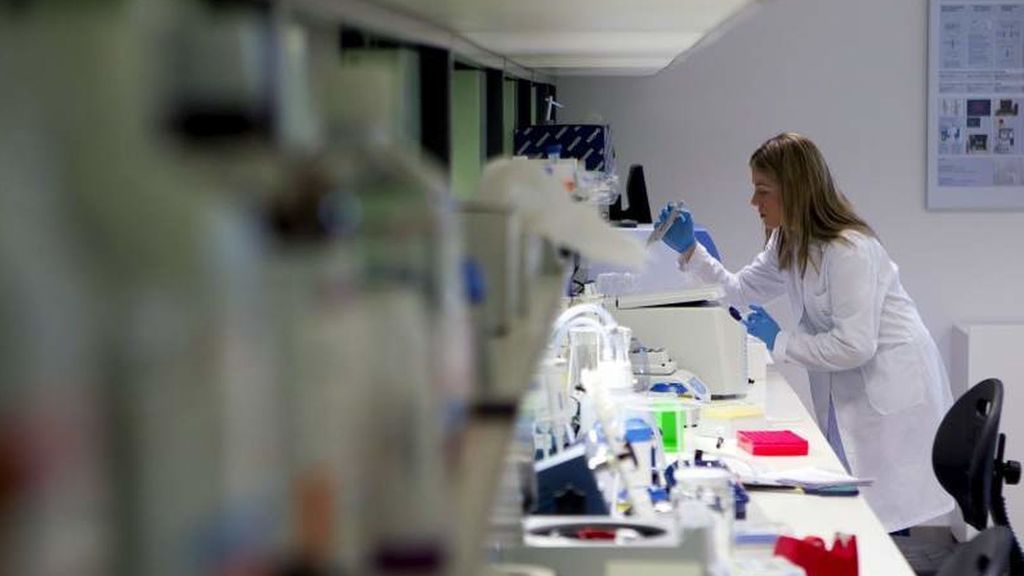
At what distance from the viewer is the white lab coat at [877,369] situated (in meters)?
3.94

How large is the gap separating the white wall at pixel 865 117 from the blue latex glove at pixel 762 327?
116cm

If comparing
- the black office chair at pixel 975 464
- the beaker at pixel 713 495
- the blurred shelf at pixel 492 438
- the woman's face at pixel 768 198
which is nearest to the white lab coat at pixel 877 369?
the woman's face at pixel 768 198

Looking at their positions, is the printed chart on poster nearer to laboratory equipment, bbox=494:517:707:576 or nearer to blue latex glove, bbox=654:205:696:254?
blue latex glove, bbox=654:205:696:254

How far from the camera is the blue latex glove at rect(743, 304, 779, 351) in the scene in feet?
14.5

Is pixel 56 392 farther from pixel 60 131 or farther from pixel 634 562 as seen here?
pixel 634 562

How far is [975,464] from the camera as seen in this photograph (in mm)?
3061

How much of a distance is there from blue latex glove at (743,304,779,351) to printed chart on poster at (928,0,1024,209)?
134 centimetres

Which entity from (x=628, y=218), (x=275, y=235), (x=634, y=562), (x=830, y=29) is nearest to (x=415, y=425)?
(x=275, y=235)

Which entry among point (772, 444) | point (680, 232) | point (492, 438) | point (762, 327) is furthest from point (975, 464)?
point (492, 438)

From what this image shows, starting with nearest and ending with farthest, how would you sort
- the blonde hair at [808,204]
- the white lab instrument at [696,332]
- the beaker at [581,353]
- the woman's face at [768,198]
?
the beaker at [581,353], the white lab instrument at [696,332], the blonde hair at [808,204], the woman's face at [768,198]

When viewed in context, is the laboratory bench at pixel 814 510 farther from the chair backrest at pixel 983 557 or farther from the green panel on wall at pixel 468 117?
the green panel on wall at pixel 468 117

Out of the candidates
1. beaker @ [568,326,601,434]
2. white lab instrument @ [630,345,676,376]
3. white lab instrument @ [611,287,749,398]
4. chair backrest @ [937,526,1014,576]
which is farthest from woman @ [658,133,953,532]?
chair backrest @ [937,526,1014,576]

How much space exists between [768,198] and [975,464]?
1476 millimetres

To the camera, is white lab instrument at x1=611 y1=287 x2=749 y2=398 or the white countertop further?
white lab instrument at x1=611 y1=287 x2=749 y2=398
